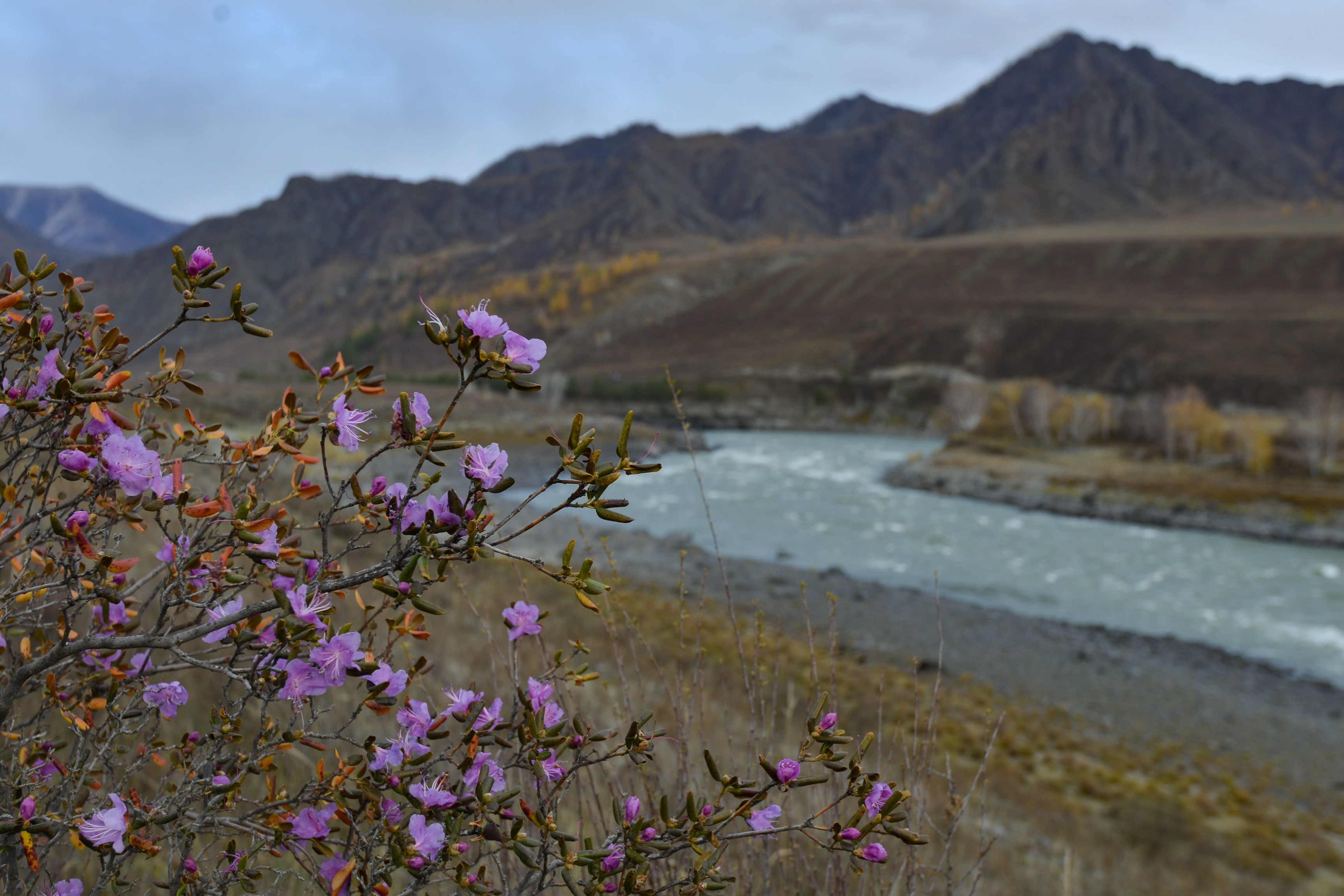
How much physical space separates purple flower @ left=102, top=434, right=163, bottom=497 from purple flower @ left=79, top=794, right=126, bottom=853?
50 cm

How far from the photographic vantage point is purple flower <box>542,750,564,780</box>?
149 centimetres

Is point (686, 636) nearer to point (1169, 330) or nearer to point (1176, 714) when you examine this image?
point (1176, 714)

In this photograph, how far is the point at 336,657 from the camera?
4.40 feet

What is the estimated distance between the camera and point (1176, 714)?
54.0 ft

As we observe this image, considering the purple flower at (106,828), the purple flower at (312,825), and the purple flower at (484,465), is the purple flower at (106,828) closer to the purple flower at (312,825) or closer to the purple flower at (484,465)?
the purple flower at (312,825)

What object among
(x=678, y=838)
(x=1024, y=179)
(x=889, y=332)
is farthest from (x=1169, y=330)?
(x=1024, y=179)

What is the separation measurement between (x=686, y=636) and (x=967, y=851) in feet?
36.2

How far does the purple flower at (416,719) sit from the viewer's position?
1.53m

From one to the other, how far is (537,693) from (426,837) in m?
0.32

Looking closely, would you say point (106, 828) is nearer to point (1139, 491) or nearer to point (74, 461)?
point (74, 461)

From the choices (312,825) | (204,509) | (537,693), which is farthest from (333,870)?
(204,509)

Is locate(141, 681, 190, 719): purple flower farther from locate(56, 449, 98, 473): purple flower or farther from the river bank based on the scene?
the river bank

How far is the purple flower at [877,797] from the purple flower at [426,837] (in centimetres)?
78

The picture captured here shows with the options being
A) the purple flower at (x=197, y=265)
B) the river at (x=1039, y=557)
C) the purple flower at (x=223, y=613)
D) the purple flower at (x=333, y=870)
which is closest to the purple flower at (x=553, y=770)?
the purple flower at (x=333, y=870)
